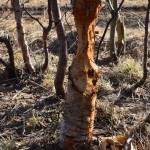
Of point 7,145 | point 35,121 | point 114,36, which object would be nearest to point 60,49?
point 35,121

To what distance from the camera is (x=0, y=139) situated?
2982 millimetres

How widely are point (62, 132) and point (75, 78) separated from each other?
15.0 inches

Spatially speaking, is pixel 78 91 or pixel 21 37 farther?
pixel 21 37

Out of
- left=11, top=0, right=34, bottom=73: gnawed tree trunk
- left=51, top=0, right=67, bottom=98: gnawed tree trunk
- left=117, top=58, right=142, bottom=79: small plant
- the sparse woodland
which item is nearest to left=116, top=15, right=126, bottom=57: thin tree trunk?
the sparse woodland

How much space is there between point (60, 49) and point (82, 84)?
102 cm

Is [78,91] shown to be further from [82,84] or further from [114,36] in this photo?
[114,36]

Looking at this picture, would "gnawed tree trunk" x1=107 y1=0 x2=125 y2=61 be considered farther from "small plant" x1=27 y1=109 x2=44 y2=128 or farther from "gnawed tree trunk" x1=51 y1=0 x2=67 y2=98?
"small plant" x1=27 y1=109 x2=44 y2=128

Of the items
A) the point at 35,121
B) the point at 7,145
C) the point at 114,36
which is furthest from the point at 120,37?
the point at 7,145

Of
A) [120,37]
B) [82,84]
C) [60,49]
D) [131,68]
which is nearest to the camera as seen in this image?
[82,84]

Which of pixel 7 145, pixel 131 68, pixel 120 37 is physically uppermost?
pixel 120 37

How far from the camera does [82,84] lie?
2.44 m

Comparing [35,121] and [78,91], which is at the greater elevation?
[78,91]

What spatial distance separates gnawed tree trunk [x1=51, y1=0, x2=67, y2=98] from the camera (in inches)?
129

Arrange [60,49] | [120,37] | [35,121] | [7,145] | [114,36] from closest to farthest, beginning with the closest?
[7,145] < [35,121] < [60,49] < [114,36] < [120,37]
